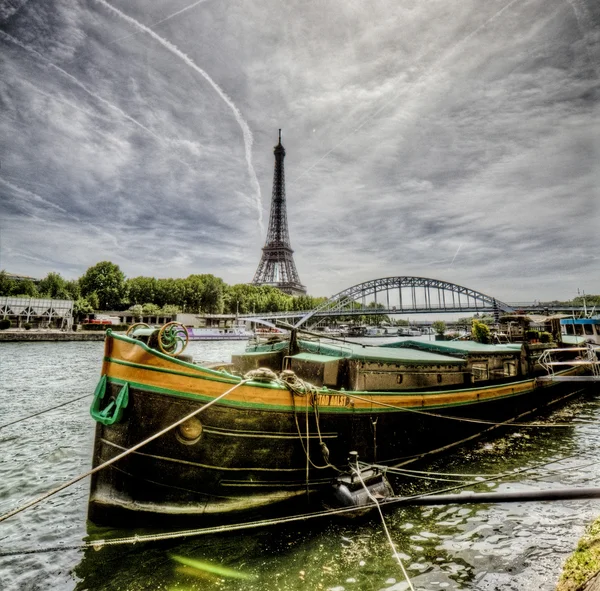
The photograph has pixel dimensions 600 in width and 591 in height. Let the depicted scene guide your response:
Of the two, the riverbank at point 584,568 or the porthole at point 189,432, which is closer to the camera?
the riverbank at point 584,568

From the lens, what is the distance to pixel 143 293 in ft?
305

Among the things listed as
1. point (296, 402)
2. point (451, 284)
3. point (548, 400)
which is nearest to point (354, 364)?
point (296, 402)

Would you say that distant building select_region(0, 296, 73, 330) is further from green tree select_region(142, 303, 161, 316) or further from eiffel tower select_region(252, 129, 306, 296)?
eiffel tower select_region(252, 129, 306, 296)

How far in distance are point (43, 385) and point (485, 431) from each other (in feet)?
78.6

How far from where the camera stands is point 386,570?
536cm

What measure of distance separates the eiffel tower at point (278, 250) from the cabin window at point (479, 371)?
108204 millimetres

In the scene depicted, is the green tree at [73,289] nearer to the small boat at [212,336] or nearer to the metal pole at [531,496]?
the small boat at [212,336]

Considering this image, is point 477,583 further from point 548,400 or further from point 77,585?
point 548,400

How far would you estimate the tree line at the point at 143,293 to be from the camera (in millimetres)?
80181

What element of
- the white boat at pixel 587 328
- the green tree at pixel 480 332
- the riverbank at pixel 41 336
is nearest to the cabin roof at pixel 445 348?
the green tree at pixel 480 332

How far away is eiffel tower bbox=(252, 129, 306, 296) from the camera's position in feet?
377

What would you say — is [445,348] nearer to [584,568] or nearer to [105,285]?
[584,568]

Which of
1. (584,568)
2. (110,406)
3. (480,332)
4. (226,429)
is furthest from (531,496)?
(480,332)

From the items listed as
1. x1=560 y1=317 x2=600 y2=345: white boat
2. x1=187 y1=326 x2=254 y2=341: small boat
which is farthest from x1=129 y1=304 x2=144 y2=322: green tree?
x1=560 y1=317 x2=600 y2=345: white boat
